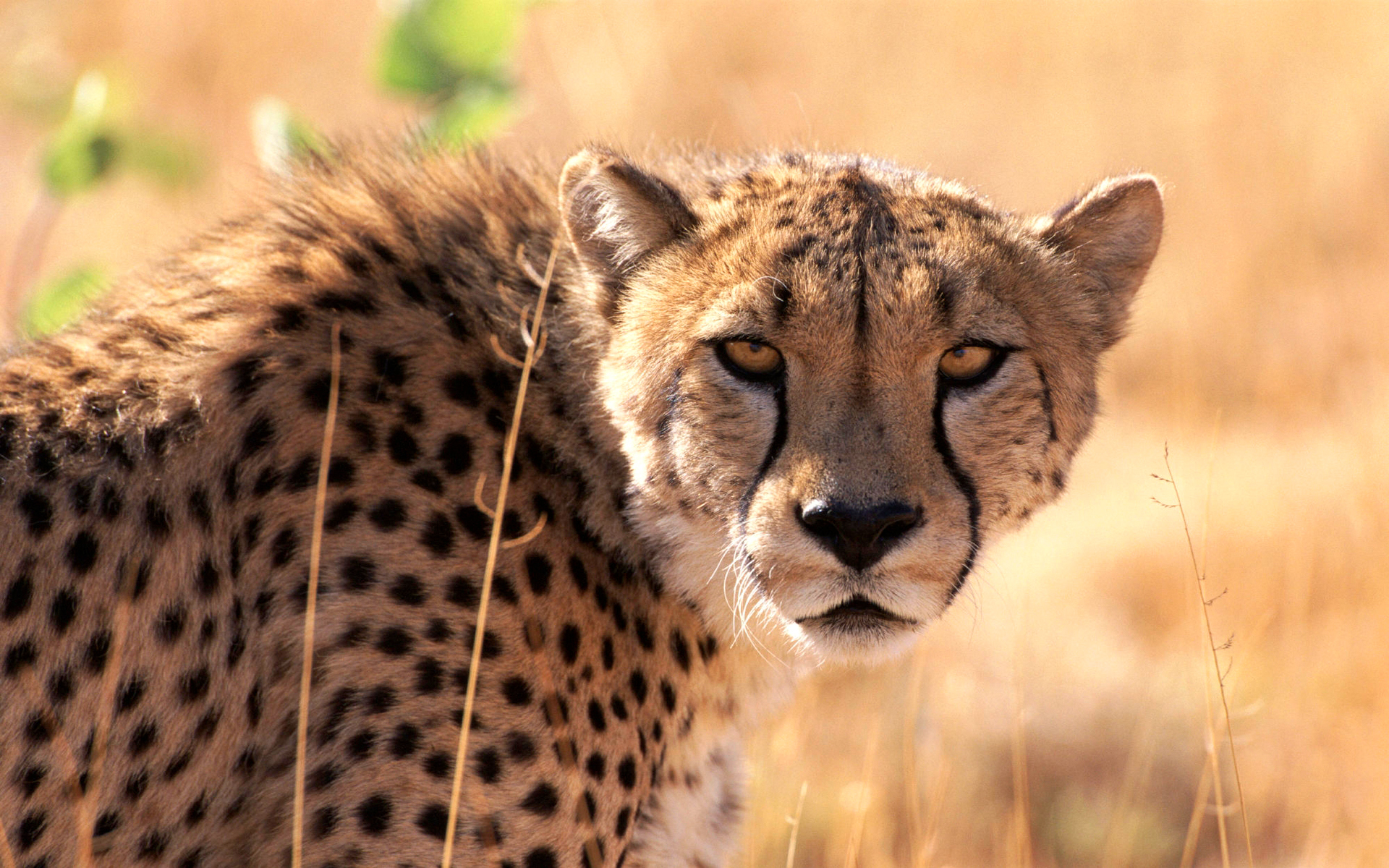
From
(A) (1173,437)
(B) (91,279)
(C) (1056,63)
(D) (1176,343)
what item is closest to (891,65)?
(C) (1056,63)

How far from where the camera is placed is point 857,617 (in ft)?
6.71

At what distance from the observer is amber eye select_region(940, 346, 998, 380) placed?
212cm

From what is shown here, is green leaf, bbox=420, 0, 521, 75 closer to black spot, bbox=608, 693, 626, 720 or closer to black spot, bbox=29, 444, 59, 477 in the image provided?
black spot, bbox=29, 444, 59, 477

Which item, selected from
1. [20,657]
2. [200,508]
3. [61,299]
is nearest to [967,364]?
[200,508]

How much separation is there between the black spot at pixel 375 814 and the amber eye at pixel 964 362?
1.03m

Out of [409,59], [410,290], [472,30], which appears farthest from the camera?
[409,59]

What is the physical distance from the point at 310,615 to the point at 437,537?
0.25m

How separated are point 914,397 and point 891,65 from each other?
7.60 m

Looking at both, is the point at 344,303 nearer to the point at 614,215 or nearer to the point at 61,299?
the point at 614,215

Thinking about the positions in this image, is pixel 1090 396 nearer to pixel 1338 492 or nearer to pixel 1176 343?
pixel 1338 492

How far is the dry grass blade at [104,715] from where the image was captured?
6.30 ft

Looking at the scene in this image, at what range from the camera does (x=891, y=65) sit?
9.21m

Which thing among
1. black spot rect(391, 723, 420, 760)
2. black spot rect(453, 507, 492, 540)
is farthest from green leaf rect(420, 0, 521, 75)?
black spot rect(391, 723, 420, 760)

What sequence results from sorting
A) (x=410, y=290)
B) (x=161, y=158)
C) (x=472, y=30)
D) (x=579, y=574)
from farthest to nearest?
(x=161, y=158), (x=472, y=30), (x=410, y=290), (x=579, y=574)
